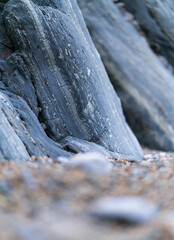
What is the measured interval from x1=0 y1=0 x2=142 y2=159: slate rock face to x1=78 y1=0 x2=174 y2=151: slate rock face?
15.0ft

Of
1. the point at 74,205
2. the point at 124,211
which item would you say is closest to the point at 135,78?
the point at 74,205

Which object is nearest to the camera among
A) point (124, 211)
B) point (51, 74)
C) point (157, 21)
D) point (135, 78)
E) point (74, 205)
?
point (124, 211)

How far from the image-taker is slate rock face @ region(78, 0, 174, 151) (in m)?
9.02

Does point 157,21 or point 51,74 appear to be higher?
point 157,21

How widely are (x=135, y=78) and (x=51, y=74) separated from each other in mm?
5351

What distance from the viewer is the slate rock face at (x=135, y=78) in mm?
9023

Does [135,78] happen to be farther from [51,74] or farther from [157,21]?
[51,74]

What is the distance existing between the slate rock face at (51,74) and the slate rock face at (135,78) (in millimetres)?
4564

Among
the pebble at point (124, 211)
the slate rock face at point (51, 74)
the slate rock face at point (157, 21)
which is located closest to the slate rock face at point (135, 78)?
the slate rock face at point (157, 21)

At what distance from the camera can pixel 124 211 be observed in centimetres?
144

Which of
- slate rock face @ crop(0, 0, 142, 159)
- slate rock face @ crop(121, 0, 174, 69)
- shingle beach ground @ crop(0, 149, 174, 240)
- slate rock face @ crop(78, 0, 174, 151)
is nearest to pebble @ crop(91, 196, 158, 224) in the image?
shingle beach ground @ crop(0, 149, 174, 240)

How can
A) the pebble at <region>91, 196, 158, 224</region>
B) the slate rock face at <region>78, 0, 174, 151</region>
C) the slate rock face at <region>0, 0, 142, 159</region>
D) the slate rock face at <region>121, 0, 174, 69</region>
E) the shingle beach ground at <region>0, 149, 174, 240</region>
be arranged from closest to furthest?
the shingle beach ground at <region>0, 149, 174, 240</region> < the pebble at <region>91, 196, 158, 224</region> < the slate rock face at <region>0, 0, 142, 159</region> < the slate rock face at <region>78, 0, 174, 151</region> < the slate rock face at <region>121, 0, 174, 69</region>

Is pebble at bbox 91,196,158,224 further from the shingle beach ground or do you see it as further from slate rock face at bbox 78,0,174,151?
slate rock face at bbox 78,0,174,151

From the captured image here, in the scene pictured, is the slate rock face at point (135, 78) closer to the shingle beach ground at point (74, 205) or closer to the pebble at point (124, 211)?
the shingle beach ground at point (74, 205)
